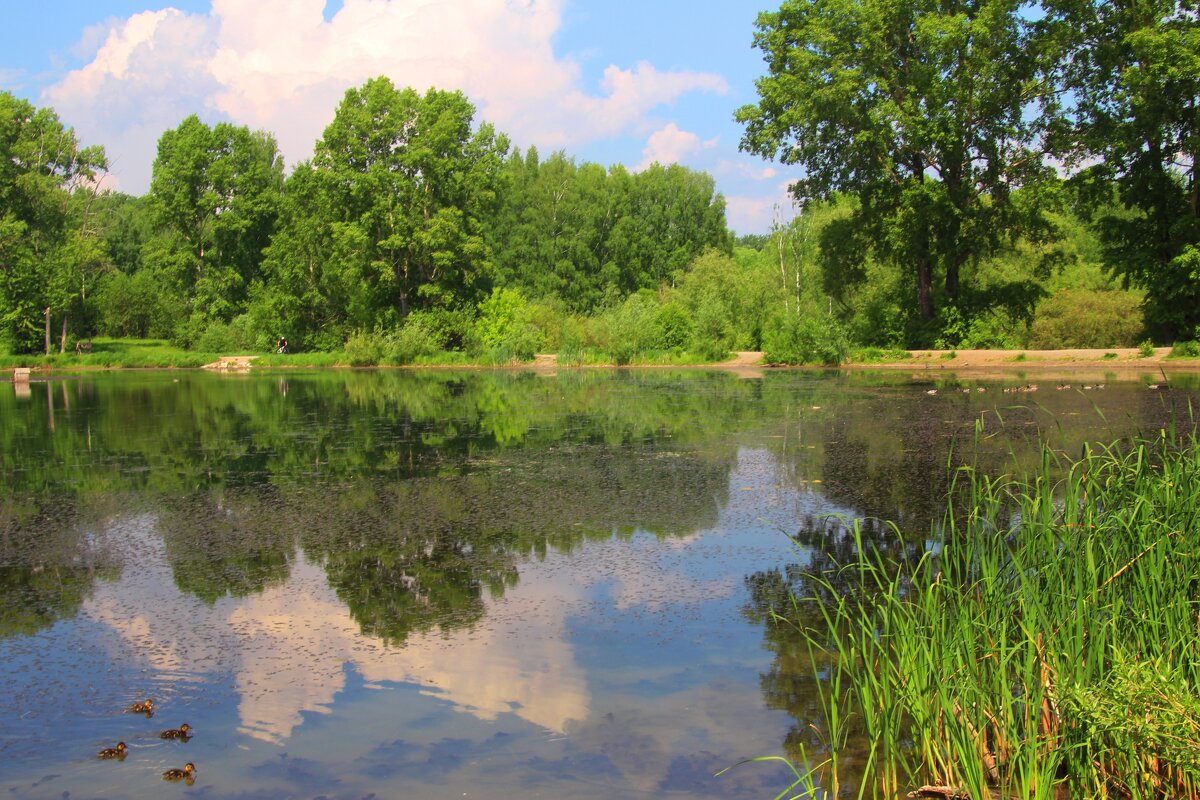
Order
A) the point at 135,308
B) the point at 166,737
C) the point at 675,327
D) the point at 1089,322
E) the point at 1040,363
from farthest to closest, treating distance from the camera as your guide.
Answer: the point at 135,308
the point at 675,327
the point at 1089,322
the point at 1040,363
the point at 166,737

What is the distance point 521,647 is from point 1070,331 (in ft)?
124

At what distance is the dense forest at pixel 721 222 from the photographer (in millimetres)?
31000

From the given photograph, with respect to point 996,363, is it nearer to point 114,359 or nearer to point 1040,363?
point 1040,363

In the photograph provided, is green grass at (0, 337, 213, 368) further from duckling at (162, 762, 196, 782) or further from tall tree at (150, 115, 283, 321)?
duckling at (162, 762, 196, 782)

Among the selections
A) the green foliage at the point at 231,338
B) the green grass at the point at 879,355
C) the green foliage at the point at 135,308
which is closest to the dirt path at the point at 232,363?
the green foliage at the point at 231,338

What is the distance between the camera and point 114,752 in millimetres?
4605

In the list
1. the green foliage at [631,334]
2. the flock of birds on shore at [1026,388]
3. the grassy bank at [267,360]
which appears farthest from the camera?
the grassy bank at [267,360]

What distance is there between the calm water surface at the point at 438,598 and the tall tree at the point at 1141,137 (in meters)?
15.4

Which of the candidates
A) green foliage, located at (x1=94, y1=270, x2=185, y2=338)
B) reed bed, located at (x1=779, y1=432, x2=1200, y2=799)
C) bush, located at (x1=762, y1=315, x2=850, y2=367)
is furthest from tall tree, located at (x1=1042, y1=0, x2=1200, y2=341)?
green foliage, located at (x1=94, y1=270, x2=185, y2=338)

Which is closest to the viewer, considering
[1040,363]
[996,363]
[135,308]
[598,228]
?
[1040,363]

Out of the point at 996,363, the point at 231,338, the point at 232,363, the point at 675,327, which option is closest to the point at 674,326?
the point at 675,327

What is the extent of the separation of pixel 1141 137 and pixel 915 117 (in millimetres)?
6462

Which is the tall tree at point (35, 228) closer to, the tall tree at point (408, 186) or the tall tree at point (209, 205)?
the tall tree at point (209, 205)

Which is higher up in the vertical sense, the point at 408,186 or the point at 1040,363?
the point at 408,186
